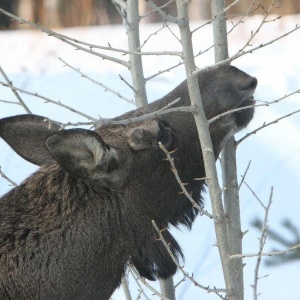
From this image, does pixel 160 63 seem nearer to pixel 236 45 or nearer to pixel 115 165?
pixel 236 45

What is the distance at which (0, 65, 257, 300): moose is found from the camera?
A: 4512 millimetres

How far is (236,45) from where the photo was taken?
11.5 metres

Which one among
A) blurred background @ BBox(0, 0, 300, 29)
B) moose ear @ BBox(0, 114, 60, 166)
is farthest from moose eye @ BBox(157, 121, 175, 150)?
blurred background @ BBox(0, 0, 300, 29)

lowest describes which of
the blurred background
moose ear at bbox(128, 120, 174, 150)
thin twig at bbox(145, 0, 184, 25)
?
moose ear at bbox(128, 120, 174, 150)

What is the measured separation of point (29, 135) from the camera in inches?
194

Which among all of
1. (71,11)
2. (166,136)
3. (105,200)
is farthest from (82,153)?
(71,11)

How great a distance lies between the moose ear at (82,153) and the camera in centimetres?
423

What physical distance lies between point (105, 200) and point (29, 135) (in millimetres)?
531

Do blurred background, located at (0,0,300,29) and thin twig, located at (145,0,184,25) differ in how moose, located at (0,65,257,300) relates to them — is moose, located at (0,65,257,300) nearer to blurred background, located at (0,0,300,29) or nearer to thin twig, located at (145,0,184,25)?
thin twig, located at (145,0,184,25)

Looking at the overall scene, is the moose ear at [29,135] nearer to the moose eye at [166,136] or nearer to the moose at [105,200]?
the moose at [105,200]

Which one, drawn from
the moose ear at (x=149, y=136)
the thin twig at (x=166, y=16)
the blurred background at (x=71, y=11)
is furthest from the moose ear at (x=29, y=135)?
the blurred background at (x=71, y=11)

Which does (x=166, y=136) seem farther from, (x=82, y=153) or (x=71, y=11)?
(x=71, y=11)

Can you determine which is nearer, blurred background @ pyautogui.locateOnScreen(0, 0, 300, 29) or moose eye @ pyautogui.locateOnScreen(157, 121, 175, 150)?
moose eye @ pyautogui.locateOnScreen(157, 121, 175, 150)

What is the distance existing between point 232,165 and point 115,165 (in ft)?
1.86
